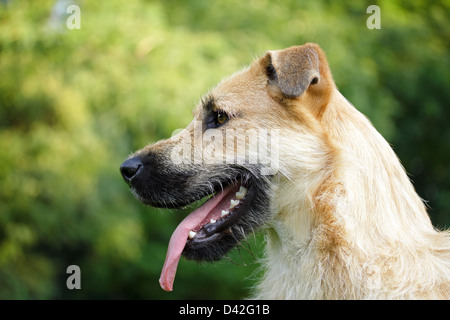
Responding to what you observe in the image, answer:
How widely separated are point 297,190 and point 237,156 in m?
0.47

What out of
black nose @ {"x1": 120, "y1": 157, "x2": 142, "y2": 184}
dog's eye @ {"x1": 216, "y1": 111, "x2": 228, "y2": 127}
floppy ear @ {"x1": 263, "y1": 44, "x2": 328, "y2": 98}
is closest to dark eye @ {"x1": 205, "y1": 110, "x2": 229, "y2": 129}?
dog's eye @ {"x1": 216, "y1": 111, "x2": 228, "y2": 127}

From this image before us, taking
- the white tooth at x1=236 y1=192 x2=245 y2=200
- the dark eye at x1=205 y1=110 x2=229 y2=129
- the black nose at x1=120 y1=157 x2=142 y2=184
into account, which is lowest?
the white tooth at x1=236 y1=192 x2=245 y2=200

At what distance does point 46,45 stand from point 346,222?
24.2 ft

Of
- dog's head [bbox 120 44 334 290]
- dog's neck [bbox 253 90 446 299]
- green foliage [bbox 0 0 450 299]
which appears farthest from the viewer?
green foliage [bbox 0 0 450 299]

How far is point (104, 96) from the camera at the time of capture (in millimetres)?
9805

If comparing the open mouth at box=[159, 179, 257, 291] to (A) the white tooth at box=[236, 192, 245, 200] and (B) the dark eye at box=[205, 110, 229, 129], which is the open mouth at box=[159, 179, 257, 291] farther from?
(B) the dark eye at box=[205, 110, 229, 129]

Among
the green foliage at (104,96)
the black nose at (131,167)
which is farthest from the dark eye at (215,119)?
the green foliage at (104,96)

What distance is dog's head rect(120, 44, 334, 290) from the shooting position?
133 inches

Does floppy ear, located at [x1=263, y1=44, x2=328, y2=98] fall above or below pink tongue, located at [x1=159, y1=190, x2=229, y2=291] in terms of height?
above

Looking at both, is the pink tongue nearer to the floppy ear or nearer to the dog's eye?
the dog's eye

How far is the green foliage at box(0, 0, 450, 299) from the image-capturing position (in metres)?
9.05

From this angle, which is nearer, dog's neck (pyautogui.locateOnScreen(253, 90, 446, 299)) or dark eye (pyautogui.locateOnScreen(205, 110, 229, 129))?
dog's neck (pyautogui.locateOnScreen(253, 90, 446, 299))

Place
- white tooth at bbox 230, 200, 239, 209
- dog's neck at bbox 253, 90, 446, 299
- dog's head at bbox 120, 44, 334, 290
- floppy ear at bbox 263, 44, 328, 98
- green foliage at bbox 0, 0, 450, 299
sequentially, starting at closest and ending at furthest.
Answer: dog's neck at bbox 253, 90, 446, 299 < floppy ear at bbox 263, 44, 328, 98 < dog's head at bbox 120, 44, 334, 290 < white tooth at bbox 230, 200, 239, 209 < green foliage at bbox 0, 0, 450, 299

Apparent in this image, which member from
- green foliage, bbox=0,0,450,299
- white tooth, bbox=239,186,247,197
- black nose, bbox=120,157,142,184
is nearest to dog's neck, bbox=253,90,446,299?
white tooth, bbox=239,186,247,197
